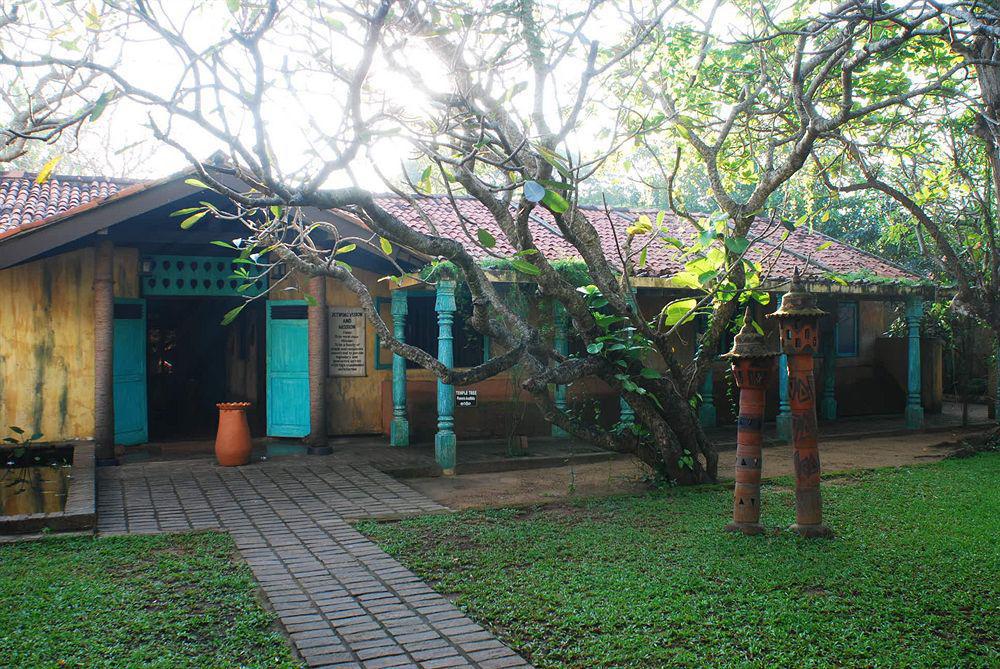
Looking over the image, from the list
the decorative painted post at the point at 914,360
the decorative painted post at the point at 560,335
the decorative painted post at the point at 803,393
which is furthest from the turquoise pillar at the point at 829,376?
the decorative painted post at the point at 803,393

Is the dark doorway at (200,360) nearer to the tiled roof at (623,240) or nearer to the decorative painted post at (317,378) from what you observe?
the decorative painted post at (317,378)

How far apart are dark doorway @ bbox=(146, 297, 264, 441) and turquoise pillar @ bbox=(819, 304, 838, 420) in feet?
31.7

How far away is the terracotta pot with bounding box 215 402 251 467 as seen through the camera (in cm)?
1018

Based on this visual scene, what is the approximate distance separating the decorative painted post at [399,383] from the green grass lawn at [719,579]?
3858 millimetres

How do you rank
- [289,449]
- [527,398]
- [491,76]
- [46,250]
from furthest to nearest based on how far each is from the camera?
[527,398] < [289,449] < [46,250] < [491,76]

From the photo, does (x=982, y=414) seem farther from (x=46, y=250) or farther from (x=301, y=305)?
(x=46, y=250)

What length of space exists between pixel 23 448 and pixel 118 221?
115 inches

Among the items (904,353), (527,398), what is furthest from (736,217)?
(904,353)

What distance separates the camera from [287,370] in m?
11.8

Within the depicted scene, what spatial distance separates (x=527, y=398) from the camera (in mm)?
12328

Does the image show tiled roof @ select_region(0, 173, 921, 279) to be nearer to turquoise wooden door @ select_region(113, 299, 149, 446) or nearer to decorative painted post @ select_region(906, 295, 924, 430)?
decorative painted post @ select_region(906, 295, 924, 430)

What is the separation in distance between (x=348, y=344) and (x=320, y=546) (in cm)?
586

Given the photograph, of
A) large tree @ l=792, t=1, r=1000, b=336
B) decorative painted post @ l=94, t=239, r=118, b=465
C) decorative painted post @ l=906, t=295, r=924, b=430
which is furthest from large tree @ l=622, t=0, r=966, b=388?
decorative painted post @ l=94, t=239, r=118, b=465

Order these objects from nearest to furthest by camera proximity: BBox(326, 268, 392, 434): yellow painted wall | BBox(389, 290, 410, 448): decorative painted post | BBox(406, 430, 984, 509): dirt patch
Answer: BBox(406, 430, 984, 509): dirt patch → BBox(389, 290, 410, 448): decorative painted post → BBox(326, 268, 392, 434): yellow painted wall
